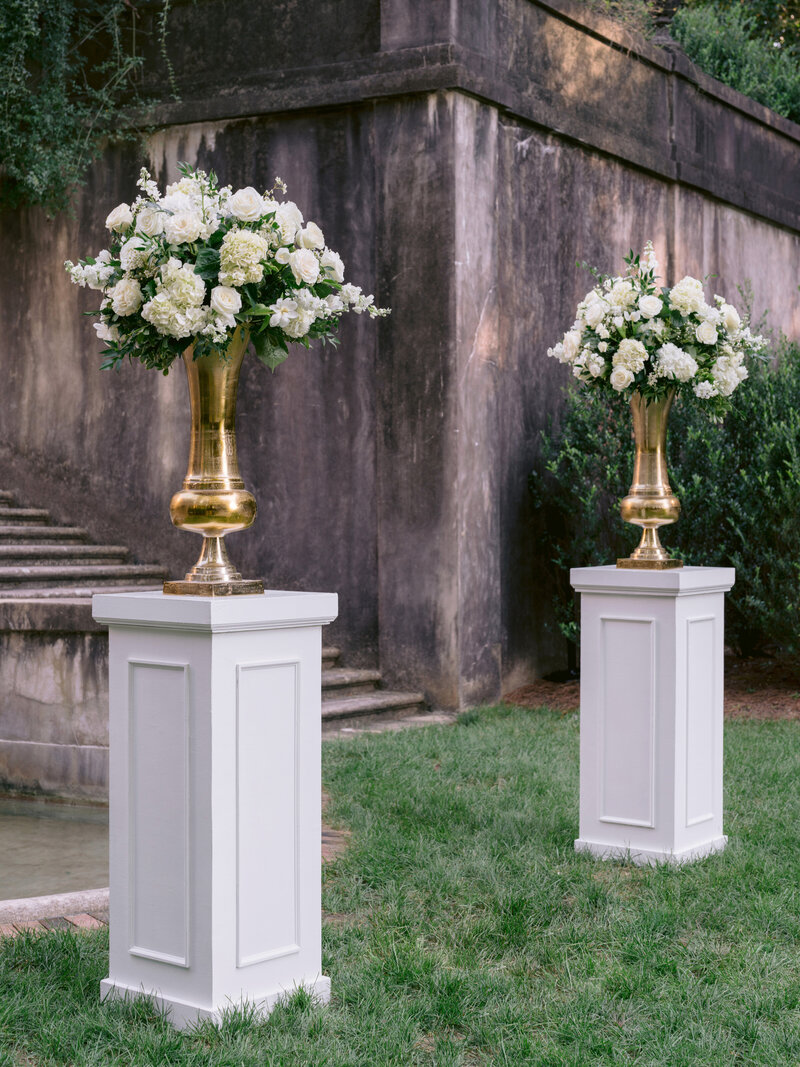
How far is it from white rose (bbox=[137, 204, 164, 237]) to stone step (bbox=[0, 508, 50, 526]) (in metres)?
7.20

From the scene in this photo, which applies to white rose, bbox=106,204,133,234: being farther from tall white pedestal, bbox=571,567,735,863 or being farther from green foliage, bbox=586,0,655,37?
green foliage, bbox=586,0,655,37

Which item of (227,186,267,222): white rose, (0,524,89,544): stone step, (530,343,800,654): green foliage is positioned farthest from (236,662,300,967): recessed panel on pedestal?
(0,524,89,544): stone step

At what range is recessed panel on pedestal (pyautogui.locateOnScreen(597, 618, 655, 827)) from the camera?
523cm

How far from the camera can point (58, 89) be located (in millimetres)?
9766

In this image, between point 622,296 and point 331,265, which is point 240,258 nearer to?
point 331,265

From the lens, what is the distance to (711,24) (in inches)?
601

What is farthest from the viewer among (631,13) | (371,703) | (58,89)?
(631,13)

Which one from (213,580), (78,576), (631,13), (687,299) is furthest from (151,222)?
(631,13)

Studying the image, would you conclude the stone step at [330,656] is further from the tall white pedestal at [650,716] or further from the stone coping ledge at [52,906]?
the stone coping ledge at [52,906]

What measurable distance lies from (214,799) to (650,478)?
284 cm

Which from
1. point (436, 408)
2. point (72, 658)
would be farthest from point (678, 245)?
point (72, 658)

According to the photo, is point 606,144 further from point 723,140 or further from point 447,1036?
point 447,1036

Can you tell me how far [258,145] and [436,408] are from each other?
2536mm

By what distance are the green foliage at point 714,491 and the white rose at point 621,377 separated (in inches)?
135
